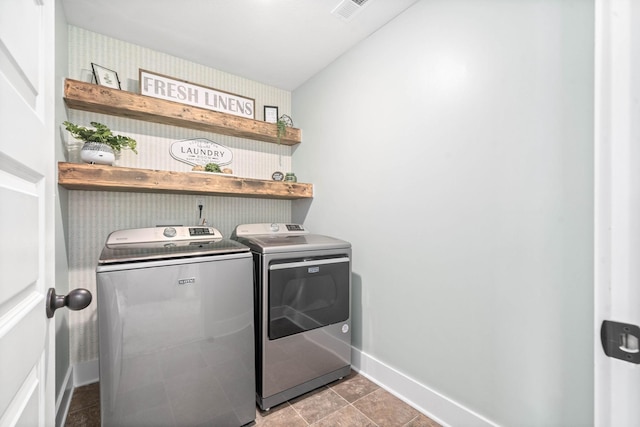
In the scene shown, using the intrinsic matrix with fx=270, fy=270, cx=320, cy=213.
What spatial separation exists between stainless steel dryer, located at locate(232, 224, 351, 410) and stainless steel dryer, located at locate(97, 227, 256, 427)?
0.11 metres

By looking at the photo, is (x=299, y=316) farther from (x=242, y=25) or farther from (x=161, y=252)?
(x=242, y=25)

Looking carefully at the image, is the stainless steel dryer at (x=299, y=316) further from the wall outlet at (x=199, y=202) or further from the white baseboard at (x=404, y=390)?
the wall outlet at (x=199, y=202)

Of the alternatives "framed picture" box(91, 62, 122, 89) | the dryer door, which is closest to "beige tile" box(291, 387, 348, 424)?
the dryer door

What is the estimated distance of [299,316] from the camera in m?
1.83

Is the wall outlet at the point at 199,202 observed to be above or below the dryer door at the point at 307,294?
above

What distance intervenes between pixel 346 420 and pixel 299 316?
65 centimetres

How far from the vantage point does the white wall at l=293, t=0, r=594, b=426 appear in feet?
3.75

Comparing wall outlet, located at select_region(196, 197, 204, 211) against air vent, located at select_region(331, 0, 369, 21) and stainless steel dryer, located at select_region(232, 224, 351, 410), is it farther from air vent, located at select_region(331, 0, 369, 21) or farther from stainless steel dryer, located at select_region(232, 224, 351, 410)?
air vent, located at select_region(331, 0, 369, 21)

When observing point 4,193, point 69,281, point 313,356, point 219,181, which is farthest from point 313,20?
point 69,281

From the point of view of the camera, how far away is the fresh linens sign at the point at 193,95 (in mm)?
2049

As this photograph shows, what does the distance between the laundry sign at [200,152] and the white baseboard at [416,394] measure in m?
2.04

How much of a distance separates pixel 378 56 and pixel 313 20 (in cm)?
52

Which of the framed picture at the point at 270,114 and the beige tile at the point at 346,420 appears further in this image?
the framed picture at the point at 270,114

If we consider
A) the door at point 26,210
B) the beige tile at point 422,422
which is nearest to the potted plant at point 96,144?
the door at point 26,210
